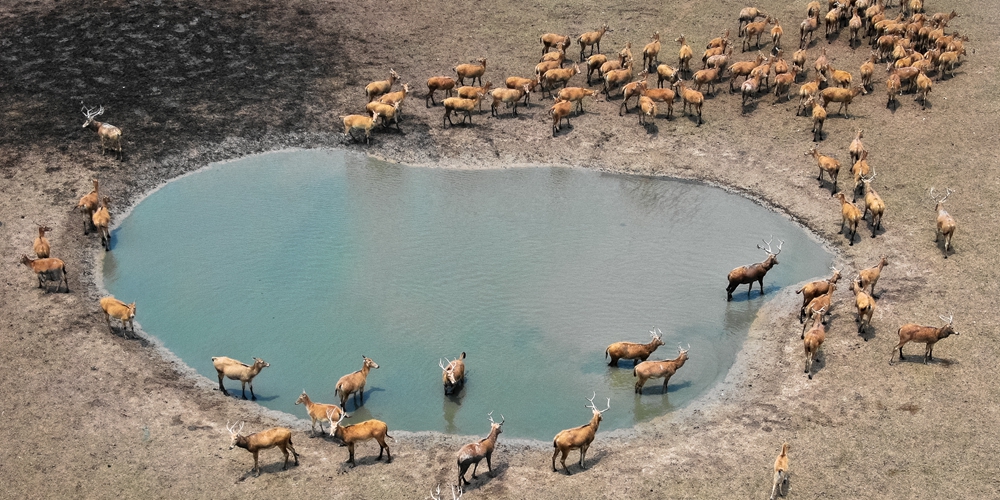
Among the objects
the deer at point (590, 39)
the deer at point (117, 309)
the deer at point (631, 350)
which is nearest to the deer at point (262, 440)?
the deer at point (117, 309)

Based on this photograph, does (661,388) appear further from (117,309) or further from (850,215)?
(117,309)

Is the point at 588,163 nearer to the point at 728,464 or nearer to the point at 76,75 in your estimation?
the point at 728,464

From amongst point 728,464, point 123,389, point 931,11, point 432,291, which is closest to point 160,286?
point 123,389

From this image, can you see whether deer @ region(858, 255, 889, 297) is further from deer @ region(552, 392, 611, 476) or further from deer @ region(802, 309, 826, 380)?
deer @ region(552, 392, 611, 476)

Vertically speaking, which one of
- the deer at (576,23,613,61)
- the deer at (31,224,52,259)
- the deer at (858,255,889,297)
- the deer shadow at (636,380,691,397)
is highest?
the deer at (576,23,613,61)

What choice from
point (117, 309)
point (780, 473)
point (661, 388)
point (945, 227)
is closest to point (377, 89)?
point (117, 309)

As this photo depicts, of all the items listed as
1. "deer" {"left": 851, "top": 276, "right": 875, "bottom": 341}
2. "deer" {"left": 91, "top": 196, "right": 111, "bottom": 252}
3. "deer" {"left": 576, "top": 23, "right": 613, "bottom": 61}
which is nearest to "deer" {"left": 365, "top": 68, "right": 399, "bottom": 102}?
"deer" {"left": 576, "top": 23, "right": 613, "bottom": 61}

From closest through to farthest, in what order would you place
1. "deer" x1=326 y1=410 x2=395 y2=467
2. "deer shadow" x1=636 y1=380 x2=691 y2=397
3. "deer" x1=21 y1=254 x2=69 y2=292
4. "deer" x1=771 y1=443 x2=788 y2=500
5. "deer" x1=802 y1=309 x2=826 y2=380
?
"deer" x1=771 y1=443 x2=788 y2=500
"deer" x1=326 y1=410 x2=395 y2=467
"deer" x1=802 y1=309 x2=826 y2=380
"deer shadow" x1=636 y1=380 x2=691 y2=397
"deer" x1=21 y1=254 x2=69 y2=292
